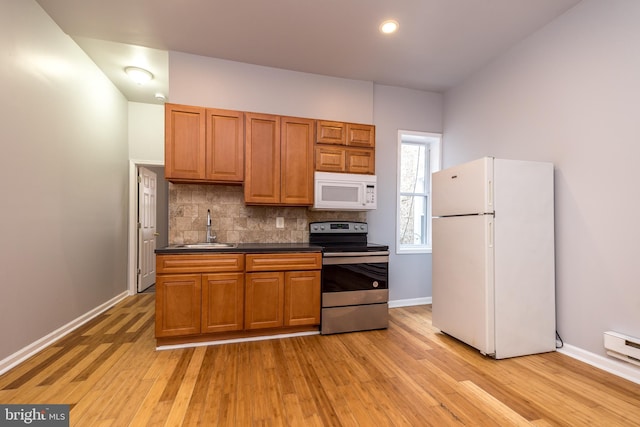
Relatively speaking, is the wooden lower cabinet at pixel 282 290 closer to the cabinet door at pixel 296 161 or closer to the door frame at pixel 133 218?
the cabinet door at pixel 296 161

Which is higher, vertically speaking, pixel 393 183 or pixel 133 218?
pixel 393 183

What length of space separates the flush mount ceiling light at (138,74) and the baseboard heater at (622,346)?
5280mm

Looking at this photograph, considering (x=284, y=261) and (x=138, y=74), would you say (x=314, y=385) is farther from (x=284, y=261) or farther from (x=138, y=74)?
(x=138, y=74)

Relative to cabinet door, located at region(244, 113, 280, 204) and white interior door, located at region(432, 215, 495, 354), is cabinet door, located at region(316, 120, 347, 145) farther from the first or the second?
white interior door, located at region(432, 215, 495, 354)

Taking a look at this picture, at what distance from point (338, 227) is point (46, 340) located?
2.99m

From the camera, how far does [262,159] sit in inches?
122

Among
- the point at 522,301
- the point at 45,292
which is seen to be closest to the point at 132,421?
the point at 45,292

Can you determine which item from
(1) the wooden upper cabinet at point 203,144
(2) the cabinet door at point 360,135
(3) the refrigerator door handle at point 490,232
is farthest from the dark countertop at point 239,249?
(3) the refrigerator door handle at point 490,232

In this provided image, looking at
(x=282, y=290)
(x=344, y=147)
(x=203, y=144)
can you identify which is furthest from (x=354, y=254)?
(x=203, y=144)

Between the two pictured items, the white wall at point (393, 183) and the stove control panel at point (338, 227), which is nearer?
the stove control panel at point (338, 227)

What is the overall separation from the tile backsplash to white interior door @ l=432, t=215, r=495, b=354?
1461mm

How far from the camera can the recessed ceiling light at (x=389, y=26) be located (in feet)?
8.66

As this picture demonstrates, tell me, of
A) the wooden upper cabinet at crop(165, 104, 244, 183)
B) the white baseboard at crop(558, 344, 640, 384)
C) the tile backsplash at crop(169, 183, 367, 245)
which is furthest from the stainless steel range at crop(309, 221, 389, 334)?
the white baseboard at crop(558, 344, 640, 384)

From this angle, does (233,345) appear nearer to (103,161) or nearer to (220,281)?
(220,281)
